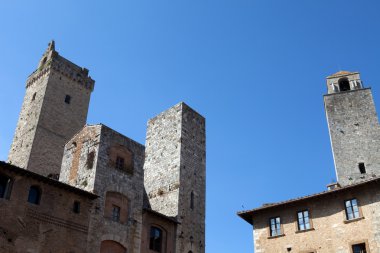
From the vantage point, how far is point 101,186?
949 inches

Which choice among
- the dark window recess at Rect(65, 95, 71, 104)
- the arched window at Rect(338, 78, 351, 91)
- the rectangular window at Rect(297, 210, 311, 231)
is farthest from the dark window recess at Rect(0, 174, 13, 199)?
the arched window at Rect(338, 78, 351, 91)

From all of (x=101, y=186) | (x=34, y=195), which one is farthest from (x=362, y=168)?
(x=34, y=195)

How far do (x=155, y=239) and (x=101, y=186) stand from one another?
200 inches

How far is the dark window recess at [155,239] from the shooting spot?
2611 centimetres

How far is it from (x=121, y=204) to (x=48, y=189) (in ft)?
16.3

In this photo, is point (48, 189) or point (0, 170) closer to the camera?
point (0, 170)

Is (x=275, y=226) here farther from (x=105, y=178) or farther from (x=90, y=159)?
(x=90, y=159)

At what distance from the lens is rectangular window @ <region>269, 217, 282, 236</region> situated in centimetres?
2500

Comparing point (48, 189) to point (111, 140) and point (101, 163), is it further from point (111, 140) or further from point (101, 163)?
point (111, 140)

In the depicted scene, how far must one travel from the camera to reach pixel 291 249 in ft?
78.9

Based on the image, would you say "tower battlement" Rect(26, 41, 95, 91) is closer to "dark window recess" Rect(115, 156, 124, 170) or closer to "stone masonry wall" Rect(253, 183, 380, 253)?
"dark window recess" Rect(115, 156, 124, 170)

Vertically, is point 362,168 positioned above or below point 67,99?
below

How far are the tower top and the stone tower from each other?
1550 centimetres

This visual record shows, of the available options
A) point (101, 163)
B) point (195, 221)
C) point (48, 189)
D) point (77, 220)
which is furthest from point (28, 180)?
point (195, 221)
